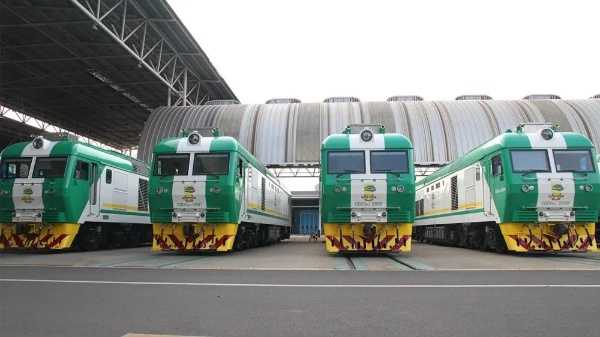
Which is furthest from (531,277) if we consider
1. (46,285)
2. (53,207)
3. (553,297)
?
(53,207)

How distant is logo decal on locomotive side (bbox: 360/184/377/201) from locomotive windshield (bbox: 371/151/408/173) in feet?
1.53

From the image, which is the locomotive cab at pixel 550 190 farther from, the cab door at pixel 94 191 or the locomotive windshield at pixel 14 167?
the locomotive windshield at pixel 14 167

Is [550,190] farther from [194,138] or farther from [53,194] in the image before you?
[53,194]

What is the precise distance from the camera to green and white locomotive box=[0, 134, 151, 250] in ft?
48.0

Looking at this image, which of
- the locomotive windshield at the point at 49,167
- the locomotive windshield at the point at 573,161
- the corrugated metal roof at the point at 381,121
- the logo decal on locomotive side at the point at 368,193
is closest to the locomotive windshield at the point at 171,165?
the locomotive windshield at the point at 49,167

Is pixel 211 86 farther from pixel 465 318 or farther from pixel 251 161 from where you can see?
pixel 465 318

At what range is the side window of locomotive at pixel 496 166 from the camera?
13562 millimetres

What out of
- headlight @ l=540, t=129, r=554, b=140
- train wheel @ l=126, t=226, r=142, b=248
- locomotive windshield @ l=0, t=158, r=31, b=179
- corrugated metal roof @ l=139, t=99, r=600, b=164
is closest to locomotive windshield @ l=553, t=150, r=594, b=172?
headlight @ l=540, t=129, r=554, b=140

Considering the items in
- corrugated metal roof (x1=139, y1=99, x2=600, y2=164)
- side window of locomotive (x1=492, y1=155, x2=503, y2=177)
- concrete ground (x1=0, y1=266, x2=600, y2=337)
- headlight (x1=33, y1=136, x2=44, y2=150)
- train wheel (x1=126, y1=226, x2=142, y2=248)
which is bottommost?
concrete ground (x1=0, y1=266, x2=600, y2=337)

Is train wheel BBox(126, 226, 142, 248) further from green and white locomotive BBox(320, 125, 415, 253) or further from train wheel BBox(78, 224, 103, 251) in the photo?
green and white locomotive BBox(320, 125, 415, 253)

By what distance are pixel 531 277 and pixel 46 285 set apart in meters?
7.29

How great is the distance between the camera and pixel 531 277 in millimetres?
8164

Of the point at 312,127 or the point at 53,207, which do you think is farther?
the point at 312,127

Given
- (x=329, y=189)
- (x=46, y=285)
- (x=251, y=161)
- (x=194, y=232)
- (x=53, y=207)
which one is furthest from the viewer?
(x=251, y=161)
